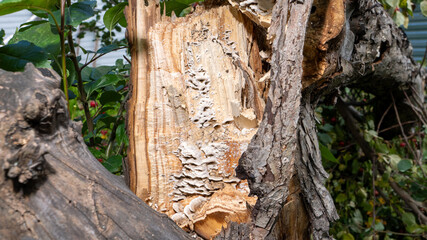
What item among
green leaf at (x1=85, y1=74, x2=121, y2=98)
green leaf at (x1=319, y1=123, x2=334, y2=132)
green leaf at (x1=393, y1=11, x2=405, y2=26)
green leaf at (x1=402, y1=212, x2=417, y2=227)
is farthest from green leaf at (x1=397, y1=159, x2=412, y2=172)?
green leaf at (x1=85, y1=74, x2=121, y2=98)

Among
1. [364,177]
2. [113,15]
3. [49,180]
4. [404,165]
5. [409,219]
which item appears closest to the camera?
[49,180]

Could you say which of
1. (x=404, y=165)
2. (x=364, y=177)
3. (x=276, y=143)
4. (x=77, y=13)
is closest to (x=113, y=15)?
(x=77, y=13)

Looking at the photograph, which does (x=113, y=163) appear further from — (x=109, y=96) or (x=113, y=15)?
(x=113, y=15)

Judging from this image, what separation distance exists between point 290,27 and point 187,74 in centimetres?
23

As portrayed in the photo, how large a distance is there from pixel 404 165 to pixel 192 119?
108 cm

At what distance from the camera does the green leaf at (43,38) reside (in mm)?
723

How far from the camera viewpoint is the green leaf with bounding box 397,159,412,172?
1.45m

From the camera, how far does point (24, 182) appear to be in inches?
15.3

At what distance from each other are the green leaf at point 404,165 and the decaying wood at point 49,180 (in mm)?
1267

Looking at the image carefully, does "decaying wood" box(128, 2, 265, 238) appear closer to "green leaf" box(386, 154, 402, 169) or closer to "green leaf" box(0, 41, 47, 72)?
"green leaf" box(0, 41, 47, 72)

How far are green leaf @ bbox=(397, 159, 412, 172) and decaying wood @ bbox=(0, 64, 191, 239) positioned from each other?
127 cm

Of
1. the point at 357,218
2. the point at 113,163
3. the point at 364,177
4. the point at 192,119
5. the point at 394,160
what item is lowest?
the point at 357,218

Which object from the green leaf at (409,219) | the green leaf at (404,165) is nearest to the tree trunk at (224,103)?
the green leaf at (404,165)

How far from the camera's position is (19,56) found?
622 mm
